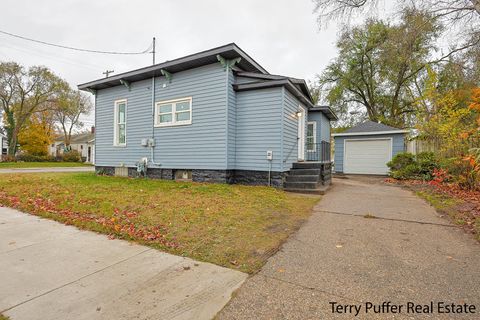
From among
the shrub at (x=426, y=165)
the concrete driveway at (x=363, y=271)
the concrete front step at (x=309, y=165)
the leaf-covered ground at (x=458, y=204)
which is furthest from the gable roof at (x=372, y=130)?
the concrete driveway at (x=363, y=271)

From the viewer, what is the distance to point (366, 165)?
13844 millimetres

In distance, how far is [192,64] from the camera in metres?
8.39

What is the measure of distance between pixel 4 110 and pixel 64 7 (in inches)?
1015

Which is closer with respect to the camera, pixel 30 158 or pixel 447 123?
pixel 447 123

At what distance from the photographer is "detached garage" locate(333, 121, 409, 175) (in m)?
13.2

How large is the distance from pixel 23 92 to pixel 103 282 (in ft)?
116

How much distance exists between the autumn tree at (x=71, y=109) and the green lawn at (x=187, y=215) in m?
27.2

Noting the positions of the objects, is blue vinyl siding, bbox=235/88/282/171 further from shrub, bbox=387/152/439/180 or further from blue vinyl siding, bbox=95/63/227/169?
shrub, bbox=387/152/439/180

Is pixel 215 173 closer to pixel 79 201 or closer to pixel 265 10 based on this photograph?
pixel 79 201

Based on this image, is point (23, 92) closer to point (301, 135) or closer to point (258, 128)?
point (258, 128)

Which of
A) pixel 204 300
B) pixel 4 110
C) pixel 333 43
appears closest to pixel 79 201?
pixel 204 300

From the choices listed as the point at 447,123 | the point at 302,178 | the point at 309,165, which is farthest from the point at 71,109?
the point at 447,123

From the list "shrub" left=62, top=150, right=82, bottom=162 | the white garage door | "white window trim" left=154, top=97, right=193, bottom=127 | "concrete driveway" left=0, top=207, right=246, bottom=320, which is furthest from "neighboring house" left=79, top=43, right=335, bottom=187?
"shrub" left=62, top=150, right=82, bottom=162

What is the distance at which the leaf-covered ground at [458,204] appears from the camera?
410cm
